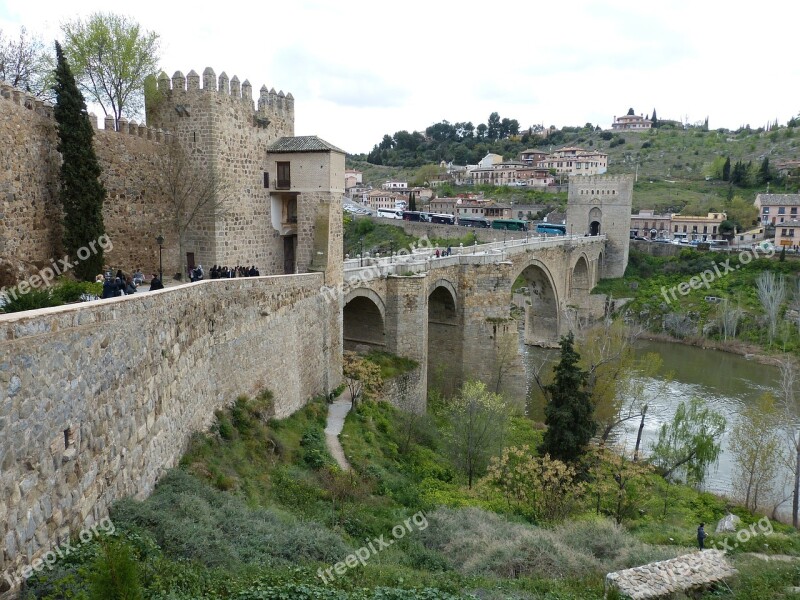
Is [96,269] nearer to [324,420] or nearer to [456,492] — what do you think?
[324,420]

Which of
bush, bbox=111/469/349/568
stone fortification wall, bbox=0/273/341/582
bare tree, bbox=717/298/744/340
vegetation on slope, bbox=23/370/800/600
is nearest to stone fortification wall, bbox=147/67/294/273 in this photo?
stone fortification wall, bbox=0/273/341/582

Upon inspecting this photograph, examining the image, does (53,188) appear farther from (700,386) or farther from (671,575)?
(700,386)

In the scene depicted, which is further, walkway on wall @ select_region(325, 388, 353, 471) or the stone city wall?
the stone city wall

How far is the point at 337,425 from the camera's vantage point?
16.5m

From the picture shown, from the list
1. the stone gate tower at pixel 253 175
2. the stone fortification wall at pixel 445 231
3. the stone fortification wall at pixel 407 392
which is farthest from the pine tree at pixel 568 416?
the stone fortification wall at pixel 445 231

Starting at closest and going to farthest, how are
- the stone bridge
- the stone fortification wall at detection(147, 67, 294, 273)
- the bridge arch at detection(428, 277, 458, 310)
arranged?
the stone fortification wall at detection(147, 67, 294, 273) < the stone bridge < the bridge arch at detection(428, 277, 458, 310)

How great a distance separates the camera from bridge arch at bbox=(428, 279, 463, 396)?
27.2 meters

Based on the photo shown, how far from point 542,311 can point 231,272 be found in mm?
32018

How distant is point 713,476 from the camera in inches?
912

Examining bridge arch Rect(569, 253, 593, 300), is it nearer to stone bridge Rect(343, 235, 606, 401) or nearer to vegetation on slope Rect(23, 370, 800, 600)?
stone bridge Rect(343, 235, 606, 401)

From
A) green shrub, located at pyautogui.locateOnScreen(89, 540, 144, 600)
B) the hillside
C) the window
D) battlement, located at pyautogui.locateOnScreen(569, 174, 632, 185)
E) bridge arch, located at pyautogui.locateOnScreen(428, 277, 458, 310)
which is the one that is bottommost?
bridge arch, located at pyautogui.locateOnScreen(428, 277, 458, 310)

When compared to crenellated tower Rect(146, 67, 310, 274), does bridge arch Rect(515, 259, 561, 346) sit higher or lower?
lower

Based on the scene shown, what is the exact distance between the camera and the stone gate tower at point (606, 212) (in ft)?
171

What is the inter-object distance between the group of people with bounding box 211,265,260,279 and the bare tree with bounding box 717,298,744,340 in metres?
36.7
